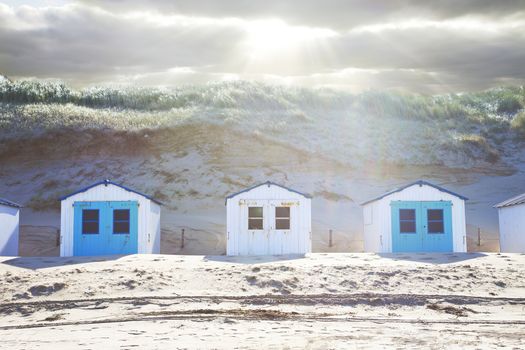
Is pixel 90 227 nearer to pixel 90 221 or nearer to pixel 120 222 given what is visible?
pixel 90 221

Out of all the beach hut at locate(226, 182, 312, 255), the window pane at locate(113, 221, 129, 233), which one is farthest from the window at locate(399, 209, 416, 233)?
the window pane at locate(113, 221, 129, 233)

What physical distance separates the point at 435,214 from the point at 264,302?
11.1 metres

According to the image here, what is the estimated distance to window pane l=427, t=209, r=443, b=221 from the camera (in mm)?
24125

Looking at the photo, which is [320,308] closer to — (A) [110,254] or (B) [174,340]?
(B) [174,340]

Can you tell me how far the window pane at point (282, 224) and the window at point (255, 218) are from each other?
1.93 ft

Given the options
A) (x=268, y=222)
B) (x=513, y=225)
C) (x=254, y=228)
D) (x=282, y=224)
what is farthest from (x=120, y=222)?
(x=513, y=225)

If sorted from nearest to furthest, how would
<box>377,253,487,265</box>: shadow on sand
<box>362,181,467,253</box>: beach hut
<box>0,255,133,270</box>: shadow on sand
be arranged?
<box>0,255,133,270</box>: shadow on sand → <box>377,253,487,265</box>: shadow on sand → <box>362,181,467,253</box>: beach hut

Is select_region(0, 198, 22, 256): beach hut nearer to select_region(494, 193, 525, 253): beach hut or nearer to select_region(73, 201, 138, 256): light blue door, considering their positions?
select_region(73, 201, 138, 256): light blue door

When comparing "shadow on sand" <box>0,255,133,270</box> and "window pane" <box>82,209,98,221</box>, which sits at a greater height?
"window pane" <box>82,209,98,221</box>

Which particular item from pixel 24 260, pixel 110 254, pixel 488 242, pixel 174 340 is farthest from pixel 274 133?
pixel 174 340

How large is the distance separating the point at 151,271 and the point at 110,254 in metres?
5.97

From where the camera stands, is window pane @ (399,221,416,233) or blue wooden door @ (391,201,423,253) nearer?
blue wooden door @ (391,201,423,253)

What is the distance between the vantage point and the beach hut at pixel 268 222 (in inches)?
941

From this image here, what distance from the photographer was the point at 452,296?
1557 centimetres
